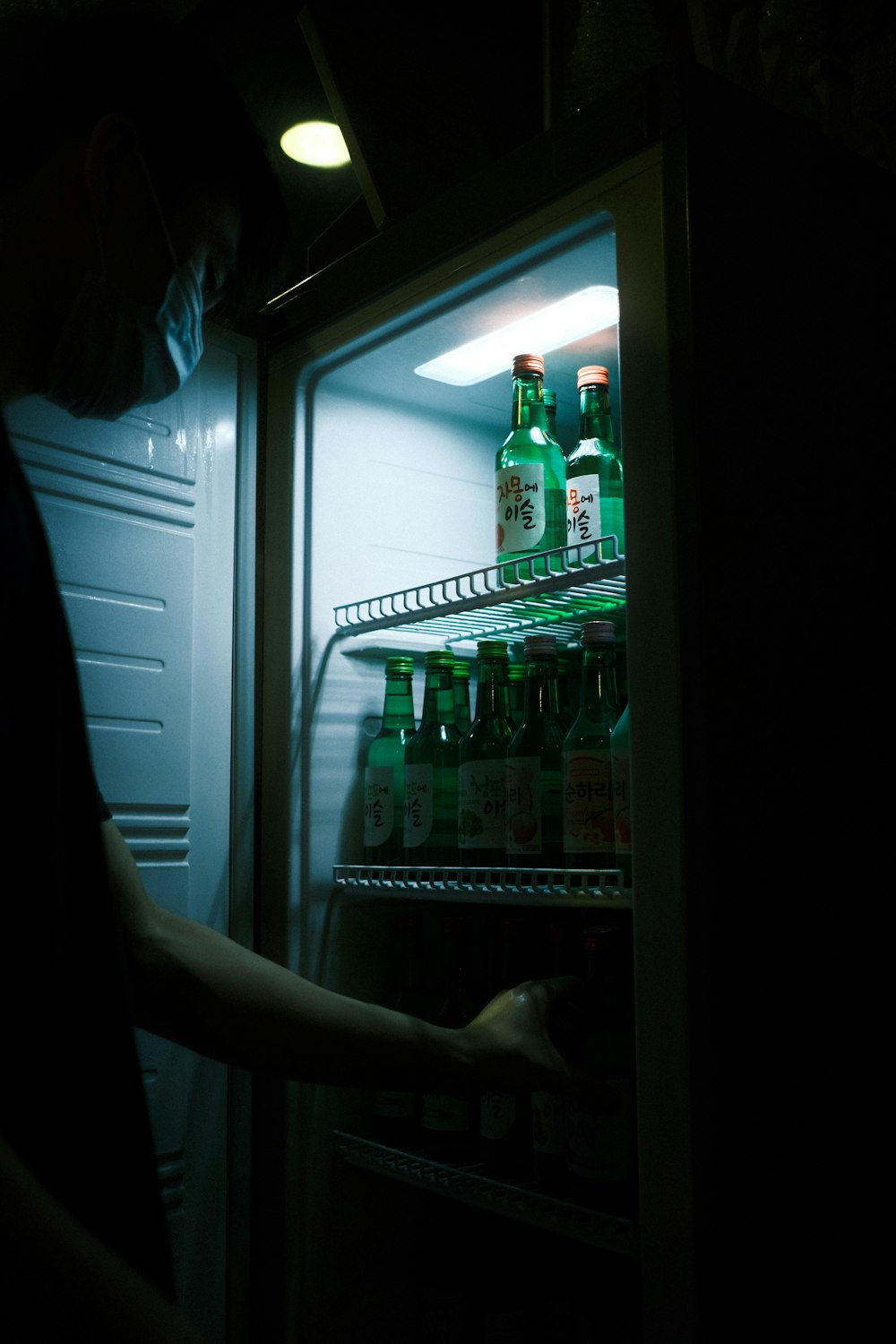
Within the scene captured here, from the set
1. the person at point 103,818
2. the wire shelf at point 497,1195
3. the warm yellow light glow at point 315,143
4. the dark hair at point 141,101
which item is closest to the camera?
the person at point 103,818

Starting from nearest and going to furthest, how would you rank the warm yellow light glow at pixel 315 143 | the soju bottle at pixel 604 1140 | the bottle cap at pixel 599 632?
1. the soju bottle at pixel 604 1140
2. the bottle cap at pixel 599 632
3. the warm yellow light glow at pixel 315 143

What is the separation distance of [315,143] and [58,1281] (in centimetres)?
222

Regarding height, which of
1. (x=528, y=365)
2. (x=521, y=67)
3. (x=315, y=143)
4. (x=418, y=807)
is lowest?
(x=418, y=807)

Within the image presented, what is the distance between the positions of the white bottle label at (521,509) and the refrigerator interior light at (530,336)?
19cm

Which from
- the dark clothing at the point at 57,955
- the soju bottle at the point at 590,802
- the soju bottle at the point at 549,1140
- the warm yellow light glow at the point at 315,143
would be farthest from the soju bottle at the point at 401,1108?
the warm yellow light glow at the point at 315,143

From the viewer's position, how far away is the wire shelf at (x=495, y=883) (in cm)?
121

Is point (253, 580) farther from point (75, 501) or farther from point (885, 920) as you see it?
point (885, 920)

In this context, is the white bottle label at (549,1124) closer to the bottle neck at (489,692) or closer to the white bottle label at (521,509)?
the bottle neck at (489,692)

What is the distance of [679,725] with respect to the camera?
1.08m

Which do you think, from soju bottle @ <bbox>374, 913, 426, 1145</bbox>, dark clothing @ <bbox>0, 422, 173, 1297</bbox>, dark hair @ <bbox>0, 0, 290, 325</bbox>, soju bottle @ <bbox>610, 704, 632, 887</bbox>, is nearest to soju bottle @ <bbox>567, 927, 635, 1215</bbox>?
soju bottle @ <bbox>610, 704, 632, 887</bbox>

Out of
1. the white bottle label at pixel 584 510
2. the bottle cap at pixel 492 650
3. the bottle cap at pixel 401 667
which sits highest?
the white bottle label at pixel 584 510

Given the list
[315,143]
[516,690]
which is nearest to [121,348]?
[516,690]

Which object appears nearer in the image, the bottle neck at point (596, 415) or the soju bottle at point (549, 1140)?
the soju bottle at point (549, 1140)

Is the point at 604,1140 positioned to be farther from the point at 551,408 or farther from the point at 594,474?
the point at 551,408
